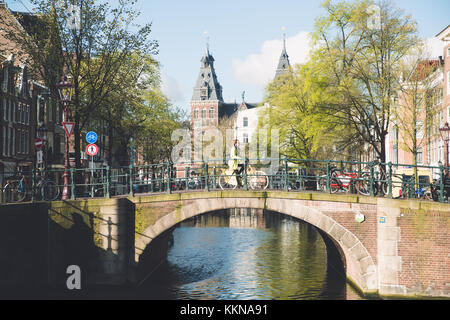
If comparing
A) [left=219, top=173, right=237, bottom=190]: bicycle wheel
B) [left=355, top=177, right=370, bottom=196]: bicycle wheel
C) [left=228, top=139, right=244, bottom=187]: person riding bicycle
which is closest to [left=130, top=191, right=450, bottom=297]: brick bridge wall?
[left=219, top=173, right=237, bottom=190]: bicycle wheel

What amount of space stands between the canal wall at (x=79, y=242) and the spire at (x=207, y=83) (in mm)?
96150

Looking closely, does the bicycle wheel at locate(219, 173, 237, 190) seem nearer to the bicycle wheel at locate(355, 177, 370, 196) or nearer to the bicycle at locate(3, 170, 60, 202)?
the bicycle wheel at locate(355, 177, 370, 196)

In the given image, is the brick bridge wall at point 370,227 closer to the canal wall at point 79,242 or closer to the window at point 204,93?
the canal wall at point 79,242

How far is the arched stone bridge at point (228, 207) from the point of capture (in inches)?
659

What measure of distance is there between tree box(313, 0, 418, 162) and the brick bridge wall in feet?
31.2

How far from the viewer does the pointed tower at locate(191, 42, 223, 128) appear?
373ft

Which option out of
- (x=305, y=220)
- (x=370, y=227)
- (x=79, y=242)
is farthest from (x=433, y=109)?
(x=79, y=242)

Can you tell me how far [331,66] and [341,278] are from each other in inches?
443

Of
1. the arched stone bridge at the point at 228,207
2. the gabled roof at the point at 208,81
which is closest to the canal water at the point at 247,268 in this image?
the arched stone bridge at the point at 228,207

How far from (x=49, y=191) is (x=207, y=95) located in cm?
9561

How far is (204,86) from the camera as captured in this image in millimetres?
115062

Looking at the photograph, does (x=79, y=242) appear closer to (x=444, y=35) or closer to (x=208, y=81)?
(x=444, y=35)
